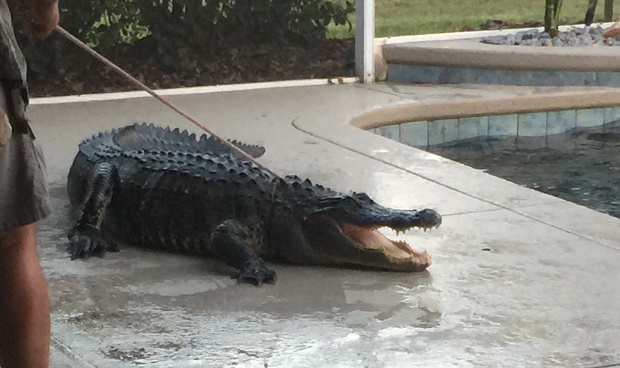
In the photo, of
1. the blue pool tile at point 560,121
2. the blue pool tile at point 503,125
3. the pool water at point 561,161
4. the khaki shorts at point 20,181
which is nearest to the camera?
the khaki shorts at point 20,181

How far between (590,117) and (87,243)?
3640mm

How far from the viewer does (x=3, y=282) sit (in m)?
1.92

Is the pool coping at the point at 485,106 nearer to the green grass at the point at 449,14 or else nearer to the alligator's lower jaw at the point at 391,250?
the green grass at the point at 449,14

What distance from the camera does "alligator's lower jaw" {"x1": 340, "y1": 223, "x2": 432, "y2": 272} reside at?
3182 millimetres

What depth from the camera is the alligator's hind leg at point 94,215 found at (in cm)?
342

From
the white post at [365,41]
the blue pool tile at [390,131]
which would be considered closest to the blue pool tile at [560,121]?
the blue pool tile at [390,131]

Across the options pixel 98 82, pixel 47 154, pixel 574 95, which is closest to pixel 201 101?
pixel 98 82

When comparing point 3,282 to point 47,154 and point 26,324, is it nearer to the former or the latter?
point 26,324

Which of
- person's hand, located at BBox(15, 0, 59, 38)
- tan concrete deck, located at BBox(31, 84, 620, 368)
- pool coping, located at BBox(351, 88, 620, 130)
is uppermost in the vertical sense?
person's hand, located at BBox(15, 0, 59, 38)

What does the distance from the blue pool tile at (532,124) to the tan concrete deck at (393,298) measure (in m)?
1.72

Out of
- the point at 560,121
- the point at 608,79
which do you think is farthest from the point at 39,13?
the point at 608,79

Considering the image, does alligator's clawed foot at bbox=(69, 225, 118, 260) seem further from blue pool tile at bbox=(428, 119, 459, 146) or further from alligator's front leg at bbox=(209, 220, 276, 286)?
blue pool tile at bbox=(428, 119, 459, 146)

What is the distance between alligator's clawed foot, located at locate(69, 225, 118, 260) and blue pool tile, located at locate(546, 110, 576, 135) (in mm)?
3274

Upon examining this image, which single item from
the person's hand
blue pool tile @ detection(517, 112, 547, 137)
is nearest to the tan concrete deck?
the person's hand
